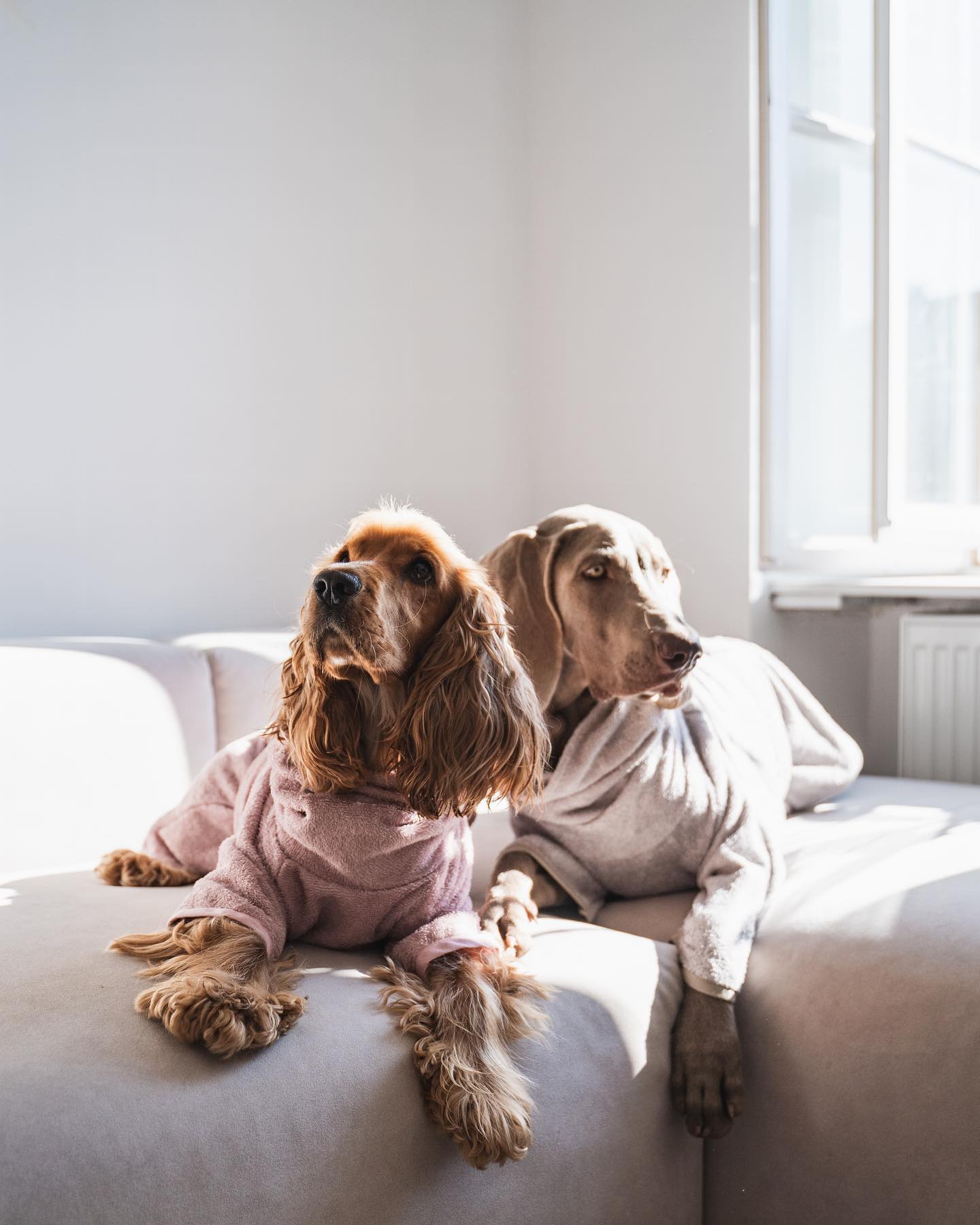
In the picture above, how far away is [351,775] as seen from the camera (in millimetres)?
1314

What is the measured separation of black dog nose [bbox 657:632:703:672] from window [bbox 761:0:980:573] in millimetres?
1372

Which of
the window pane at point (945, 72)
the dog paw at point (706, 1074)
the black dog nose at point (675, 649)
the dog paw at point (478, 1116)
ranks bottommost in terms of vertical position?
the dog paw at point (706, 1074)

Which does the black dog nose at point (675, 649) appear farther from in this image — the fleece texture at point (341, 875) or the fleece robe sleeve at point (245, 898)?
the fleece robe sleeve at point (245, 898)

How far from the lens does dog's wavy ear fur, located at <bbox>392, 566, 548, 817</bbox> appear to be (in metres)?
1.31

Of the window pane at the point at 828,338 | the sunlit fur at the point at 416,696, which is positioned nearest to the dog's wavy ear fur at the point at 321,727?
the sunlit fur at the point at 416,696

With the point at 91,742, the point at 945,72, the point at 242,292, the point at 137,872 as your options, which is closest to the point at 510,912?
the point at 137,872

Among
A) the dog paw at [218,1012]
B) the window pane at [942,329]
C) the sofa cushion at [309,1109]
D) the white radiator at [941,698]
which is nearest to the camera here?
the sofa cushion at [309,1109]

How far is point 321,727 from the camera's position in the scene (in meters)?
1.30

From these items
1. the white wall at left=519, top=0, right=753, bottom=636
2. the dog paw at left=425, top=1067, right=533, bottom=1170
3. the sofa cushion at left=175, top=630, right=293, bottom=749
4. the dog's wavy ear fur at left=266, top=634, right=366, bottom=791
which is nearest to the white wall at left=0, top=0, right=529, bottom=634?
the white wall at left=519, top=0, right=753, bottom=636

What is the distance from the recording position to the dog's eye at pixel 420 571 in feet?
4.38

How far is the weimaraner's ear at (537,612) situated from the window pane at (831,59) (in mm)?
1889

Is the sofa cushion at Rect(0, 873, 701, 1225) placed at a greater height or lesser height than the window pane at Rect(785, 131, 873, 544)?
lesser

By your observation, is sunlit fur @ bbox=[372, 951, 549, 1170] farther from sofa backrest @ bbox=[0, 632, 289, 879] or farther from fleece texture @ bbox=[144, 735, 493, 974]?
sofa backrest @ bbox=[0, 632, 289, 879]

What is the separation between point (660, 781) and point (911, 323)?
178 cm
